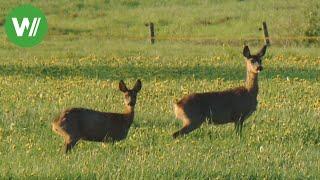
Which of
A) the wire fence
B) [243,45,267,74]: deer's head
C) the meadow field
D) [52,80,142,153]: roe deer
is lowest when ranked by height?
the wire fence

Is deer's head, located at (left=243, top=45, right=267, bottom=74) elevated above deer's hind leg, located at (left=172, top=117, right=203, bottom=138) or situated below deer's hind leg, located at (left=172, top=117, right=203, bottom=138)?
above

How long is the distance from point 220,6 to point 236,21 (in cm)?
836

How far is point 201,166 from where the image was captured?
9.02 m

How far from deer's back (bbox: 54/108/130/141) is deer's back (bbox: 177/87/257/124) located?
1.10 meters

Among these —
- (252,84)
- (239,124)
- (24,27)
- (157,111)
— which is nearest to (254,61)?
(252,84)

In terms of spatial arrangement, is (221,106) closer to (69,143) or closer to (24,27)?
(69,143)

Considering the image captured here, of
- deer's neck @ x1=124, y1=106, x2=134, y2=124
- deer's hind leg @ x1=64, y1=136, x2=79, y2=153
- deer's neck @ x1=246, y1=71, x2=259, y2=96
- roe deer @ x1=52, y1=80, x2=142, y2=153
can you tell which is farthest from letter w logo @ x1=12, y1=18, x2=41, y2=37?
deer's hind leg @ x1=64, y1=136, x2=79, y2=153

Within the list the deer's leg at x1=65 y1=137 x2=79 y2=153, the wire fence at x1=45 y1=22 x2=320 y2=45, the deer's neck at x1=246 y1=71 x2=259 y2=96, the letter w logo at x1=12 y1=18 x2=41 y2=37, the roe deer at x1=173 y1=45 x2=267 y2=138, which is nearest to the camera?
the deer's leg at x1=65 y1=137 x2=79 y2=153

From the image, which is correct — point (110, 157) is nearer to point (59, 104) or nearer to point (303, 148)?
point (303, 148)

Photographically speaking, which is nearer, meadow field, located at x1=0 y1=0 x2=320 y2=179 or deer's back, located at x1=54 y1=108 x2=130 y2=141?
meadow field, located at x1=0 y1=0 x2=320 y2=179

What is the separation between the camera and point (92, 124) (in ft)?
33.9

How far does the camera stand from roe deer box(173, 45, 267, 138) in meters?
11.4

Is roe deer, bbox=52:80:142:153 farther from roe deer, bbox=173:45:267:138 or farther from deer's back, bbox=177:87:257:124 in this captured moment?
deer's back, bbox=177:87:257:124

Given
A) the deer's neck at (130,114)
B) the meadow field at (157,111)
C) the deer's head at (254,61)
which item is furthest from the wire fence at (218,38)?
the deer's neck at (130,114)
